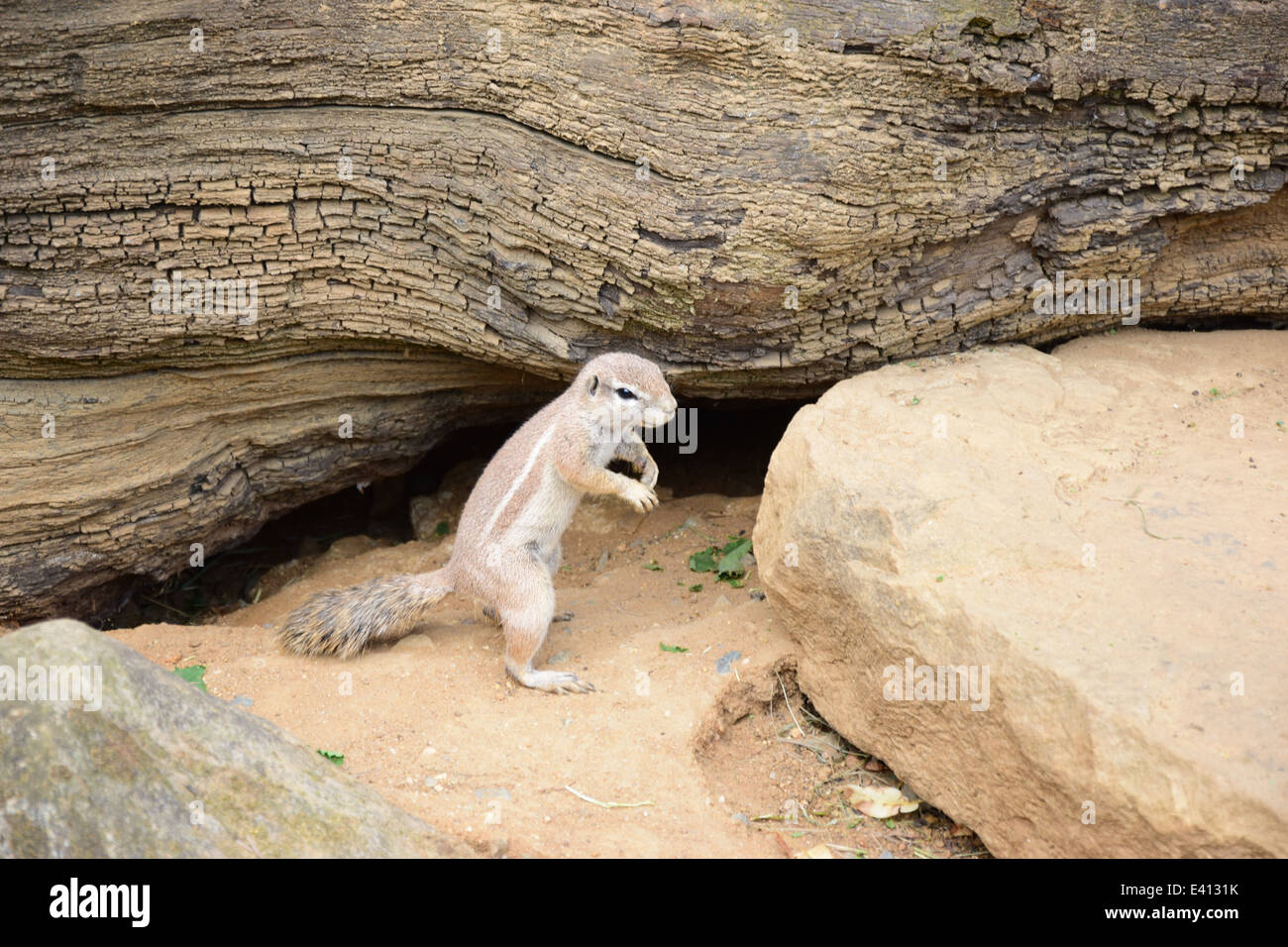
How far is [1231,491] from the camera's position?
220 inches

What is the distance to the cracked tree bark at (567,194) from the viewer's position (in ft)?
19.7

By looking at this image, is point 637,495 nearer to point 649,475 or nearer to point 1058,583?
point 649,475

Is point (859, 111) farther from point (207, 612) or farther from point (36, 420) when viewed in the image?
point (207, 612)

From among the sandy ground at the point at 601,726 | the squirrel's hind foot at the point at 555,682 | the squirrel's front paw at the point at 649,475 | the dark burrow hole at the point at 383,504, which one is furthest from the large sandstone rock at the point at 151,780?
the dark burrow hole at the point at 383,504

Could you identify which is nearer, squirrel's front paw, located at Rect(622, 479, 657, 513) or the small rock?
the small rock

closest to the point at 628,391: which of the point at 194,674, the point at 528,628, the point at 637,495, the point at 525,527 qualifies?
the point at 637,495

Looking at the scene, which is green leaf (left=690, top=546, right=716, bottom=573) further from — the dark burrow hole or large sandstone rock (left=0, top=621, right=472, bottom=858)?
large sandstone rock (left=0, top=621, right=472, bottom=858)

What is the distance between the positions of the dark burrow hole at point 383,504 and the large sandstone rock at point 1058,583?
8.39ft

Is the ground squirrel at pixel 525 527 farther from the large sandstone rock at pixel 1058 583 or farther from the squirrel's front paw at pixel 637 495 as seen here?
the large sandstone rock at pixel 1058 583

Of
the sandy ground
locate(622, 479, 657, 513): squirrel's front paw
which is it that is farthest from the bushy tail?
locate(622, 479, 657, 513): squirrel's front paw

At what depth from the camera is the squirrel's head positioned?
246 inches

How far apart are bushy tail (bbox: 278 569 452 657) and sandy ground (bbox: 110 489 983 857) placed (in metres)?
0.12

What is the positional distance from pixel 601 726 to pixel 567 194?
313cm

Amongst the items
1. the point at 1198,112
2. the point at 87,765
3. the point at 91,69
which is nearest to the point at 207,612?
the point at 91,69
